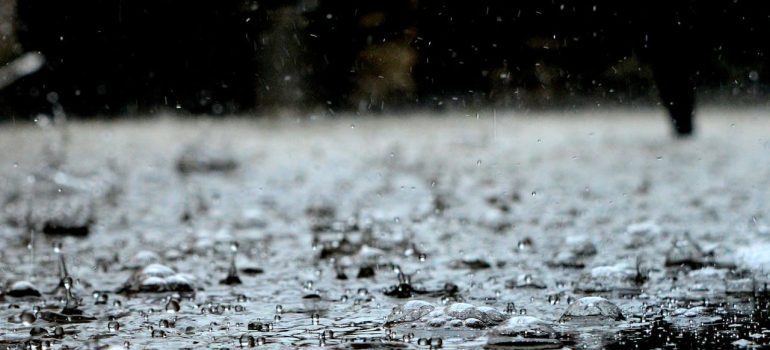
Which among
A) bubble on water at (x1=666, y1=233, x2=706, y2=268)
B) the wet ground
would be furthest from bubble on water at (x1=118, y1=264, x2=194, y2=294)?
bubble on water at (x1=666, y1=233, x2=706, y2=268)

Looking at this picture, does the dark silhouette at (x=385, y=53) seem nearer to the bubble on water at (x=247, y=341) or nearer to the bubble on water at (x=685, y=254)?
the bubble on water at (x=685, y=254)

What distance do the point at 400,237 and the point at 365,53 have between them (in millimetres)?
2776

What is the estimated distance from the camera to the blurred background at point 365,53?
4.94 m

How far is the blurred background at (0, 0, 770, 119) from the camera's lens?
4938 millimetres

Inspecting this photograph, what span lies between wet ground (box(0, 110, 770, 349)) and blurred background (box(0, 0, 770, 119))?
346mm

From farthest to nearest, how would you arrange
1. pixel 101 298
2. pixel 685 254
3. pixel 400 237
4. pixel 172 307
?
pixel 400 237 → pixel 685 254 → pixel 101 298 → pixel 172 307

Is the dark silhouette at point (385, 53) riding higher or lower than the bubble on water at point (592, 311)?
higher

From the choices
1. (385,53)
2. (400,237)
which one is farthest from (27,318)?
(385,53)

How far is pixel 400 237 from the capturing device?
3061 millimetres

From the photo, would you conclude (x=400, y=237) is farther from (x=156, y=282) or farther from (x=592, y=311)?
(x=592, y=311)

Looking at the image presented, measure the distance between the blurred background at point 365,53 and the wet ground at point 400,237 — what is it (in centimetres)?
35

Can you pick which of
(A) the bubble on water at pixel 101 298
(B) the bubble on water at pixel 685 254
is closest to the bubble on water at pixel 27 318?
(A) the bubble on water at pixel 101 298

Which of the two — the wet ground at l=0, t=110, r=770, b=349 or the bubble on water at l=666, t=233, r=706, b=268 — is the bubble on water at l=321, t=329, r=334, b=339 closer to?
the wet ground at l=0, t=110, r=770, b=349

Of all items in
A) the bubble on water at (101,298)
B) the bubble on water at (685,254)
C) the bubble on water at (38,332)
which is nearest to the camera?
the bubble on water at (38,332)
